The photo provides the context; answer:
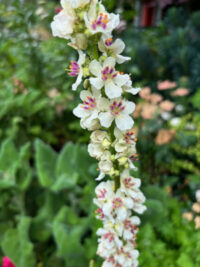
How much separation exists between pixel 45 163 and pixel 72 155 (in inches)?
6.4

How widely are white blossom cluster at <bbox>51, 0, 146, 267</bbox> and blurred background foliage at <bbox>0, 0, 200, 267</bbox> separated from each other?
344mm

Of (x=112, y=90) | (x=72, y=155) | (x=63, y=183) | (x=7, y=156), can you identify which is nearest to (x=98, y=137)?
(x=112, y=90)

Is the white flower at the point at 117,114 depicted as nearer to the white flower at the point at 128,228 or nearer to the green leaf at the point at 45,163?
the white flower at the point at 128,228

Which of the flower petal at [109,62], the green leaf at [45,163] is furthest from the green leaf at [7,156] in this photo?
the flower petal at [109,62]

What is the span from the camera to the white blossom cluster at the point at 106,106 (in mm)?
584

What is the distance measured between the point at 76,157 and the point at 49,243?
62 centimetres

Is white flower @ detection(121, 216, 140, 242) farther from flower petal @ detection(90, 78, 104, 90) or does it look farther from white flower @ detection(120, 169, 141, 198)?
flower petal @ detection(90, 78, 104, 90)

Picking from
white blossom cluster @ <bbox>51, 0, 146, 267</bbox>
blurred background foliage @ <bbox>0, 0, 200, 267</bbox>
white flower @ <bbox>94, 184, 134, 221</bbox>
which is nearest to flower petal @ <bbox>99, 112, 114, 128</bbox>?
white blossom cluster @ <bbox>51, 0, 146, 267</bbox>

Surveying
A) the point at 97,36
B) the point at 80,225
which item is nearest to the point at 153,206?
the point at 80,225

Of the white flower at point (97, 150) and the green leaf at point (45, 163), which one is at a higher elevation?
the white flower at point (97, 150)

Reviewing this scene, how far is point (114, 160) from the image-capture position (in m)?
0.71

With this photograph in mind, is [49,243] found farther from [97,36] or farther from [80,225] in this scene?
[97,36]

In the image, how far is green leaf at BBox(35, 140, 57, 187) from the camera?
1.54m

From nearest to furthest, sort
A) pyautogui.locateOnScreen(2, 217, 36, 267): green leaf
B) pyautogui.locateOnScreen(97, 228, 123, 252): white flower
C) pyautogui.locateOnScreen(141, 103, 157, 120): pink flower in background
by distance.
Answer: pyautogui.locateOnScreen(97, 228, 123, 252): white flower, pyautogui.locateOnScreen(2, 217, 36, 267): green leaf, pyautogui.locateOnScreen(141, 103, 157, 120): pink flower in background
